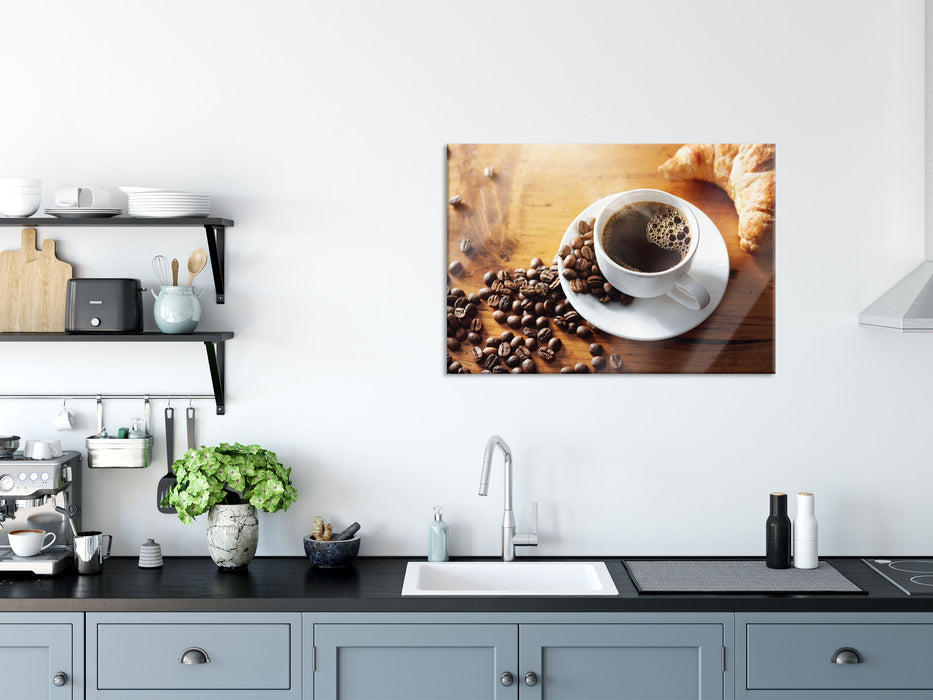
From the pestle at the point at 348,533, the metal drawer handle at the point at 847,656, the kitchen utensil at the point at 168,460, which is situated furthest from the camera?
the kitchen utensil at the point at 168,460

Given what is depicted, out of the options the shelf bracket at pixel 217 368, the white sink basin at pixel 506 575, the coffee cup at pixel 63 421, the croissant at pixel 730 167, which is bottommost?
the white sink basin at pixel 506 575

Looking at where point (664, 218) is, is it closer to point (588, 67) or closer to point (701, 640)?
point (588, 67)

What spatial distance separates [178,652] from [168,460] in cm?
65

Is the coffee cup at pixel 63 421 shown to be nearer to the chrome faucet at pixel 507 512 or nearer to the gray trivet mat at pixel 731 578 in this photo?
the chrome faucet at pixel 507 512

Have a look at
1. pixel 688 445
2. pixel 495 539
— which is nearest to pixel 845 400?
pixel 688 445

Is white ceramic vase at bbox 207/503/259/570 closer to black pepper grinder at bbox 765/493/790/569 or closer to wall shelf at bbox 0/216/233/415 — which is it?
wall shelf at bbox 0/216/233/415

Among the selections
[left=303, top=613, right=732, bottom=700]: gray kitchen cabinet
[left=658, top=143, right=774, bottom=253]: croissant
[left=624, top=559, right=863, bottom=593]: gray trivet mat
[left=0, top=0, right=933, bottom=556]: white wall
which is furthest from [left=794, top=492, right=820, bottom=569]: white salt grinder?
[left=658, top=143, right=774, bottom=253]: croissant

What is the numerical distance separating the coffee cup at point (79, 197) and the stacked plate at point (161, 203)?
8 centimetres

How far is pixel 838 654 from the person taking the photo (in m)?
2.38

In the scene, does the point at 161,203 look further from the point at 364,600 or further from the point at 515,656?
the point at 515,656

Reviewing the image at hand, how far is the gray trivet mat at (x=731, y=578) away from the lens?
246 centimetres

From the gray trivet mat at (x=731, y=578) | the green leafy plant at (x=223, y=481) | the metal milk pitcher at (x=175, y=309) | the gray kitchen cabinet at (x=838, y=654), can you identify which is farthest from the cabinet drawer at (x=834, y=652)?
the metal milk pitcher at (x=175, y=309)

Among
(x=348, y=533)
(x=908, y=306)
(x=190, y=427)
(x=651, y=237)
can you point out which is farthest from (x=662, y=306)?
(x=190, y=427)

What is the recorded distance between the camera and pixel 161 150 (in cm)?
282
